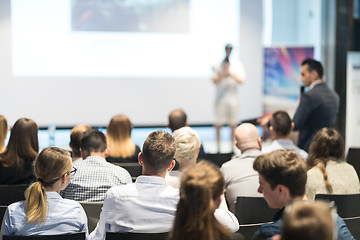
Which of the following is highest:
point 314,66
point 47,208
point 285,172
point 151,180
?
point 314,66

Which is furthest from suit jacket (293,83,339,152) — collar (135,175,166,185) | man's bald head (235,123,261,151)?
collar (135,175,166,185)

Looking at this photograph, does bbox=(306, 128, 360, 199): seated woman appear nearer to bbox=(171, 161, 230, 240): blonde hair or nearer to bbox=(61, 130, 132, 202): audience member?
Result: bbox=(61, 130, 132, 202): audience member

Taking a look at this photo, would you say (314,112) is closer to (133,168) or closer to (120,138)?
(120,138)

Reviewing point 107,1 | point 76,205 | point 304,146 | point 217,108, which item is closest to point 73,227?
point 76,205

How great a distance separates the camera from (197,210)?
5.30 feet

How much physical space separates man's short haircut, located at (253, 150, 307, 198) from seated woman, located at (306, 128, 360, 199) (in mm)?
1017

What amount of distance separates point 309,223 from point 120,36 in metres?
7.26

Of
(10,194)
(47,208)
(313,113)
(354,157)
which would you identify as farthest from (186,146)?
(313,113)

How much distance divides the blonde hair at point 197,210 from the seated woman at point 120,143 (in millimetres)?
2699

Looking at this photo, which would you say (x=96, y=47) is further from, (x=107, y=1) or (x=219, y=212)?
(x=219, y=212)

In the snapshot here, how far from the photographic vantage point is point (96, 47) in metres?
8.12

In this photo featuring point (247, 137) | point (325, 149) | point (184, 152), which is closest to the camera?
point (325, 149)

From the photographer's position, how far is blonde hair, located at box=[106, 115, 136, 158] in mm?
4320

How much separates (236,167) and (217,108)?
4532 millimetres
